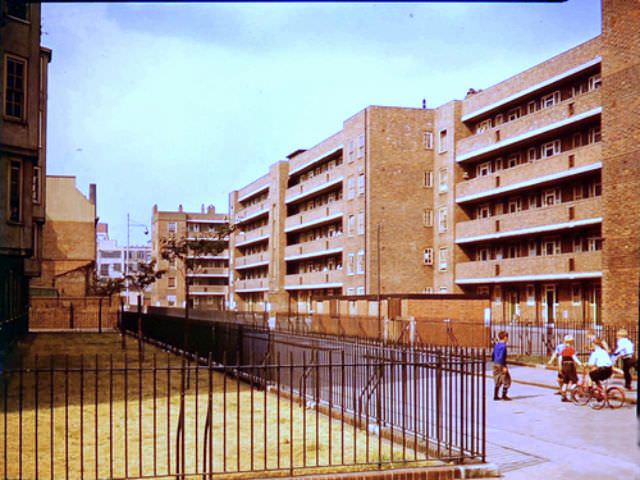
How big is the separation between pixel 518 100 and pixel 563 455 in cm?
3889

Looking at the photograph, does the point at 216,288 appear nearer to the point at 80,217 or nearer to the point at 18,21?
the point at 80,217

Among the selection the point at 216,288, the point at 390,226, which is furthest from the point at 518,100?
the point at 216,288

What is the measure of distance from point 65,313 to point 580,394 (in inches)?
1618

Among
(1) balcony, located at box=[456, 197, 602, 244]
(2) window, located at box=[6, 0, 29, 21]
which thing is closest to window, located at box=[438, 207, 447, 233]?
(1) balcony, located at box=[456, 197, 602, 244]

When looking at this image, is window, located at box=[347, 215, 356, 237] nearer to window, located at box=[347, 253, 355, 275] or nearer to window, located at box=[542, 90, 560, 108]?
window, located at box=[347, 253, 355, 275]

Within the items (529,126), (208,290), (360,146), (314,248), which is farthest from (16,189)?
(208,290)

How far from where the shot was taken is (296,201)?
7681 centimetres

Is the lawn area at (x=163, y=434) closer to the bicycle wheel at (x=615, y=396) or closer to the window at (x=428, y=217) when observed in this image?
the bicycle wheel at (x=615, y=396)

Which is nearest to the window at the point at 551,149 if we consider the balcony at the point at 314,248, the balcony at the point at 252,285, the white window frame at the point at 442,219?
Answer: the white window frame at the point at 442,219

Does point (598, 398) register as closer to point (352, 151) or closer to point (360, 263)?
point (360, 263)

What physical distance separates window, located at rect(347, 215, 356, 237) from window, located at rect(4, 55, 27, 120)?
3846cm

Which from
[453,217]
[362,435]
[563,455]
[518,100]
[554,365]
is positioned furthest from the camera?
[453,217]

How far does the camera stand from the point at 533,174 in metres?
44.3

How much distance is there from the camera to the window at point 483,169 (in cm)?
5186
